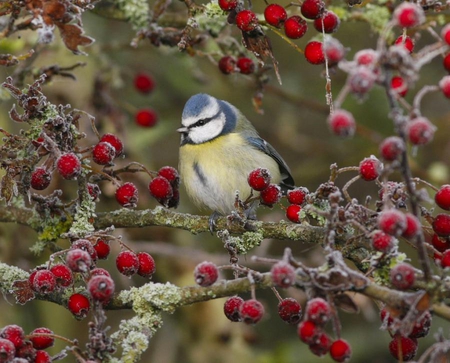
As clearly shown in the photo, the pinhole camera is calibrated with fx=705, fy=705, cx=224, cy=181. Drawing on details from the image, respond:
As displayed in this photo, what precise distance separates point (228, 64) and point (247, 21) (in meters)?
0.62

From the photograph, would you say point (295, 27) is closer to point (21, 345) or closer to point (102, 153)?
point (102, 153)

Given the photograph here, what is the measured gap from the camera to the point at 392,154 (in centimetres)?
151

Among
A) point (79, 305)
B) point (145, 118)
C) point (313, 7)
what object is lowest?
point (145, 118)

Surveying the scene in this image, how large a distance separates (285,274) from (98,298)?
1.86 feet

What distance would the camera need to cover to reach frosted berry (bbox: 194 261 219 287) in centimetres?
200

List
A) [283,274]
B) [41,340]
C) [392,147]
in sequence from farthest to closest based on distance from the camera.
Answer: [41,340], [283,274], [392,147]

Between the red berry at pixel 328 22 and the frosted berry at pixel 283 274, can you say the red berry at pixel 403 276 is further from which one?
the red berry at pixel 328 22

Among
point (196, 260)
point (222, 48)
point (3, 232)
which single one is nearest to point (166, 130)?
point (196, 260)

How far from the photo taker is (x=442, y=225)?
2.19 metres

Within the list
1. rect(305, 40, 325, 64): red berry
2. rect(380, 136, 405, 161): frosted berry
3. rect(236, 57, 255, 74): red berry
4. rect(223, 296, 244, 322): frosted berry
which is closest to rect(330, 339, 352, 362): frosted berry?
rect(223, 296, 244, 322): frosted berry

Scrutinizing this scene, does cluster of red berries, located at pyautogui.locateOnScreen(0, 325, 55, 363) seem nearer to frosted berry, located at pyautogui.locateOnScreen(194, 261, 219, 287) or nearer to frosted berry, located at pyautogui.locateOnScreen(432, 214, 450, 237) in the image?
frosted berry, located at pyautogui.locateOnScreen(194, 261, 219, 287)

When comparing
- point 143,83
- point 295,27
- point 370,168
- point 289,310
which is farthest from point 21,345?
point 143,83

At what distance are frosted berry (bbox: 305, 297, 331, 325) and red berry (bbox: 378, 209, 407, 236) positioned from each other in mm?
240

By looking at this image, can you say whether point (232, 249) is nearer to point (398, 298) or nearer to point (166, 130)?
point (398, 298)
